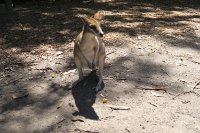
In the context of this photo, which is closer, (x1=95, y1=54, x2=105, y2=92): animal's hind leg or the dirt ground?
the dirt ground

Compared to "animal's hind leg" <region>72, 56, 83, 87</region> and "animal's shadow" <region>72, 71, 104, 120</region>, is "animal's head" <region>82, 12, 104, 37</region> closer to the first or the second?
"animal's hind leg" <region>72, 56, 83, 87</region>

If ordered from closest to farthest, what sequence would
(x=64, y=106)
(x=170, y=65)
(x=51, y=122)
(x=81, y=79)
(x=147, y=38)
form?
1. (x=51, y=122)
2. (x=64, y=106)
3. (x=81, y=79)
4. (x=170, y=65)
5. (x=147, y=38)

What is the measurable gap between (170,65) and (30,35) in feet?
8.28

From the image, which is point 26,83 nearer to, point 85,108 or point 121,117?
point 85,108

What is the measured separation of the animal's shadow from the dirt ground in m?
0.01

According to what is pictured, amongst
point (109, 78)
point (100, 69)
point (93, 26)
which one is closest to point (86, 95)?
point (100, 69)

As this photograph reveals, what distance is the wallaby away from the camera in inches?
159

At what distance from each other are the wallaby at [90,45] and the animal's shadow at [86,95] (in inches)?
4.8

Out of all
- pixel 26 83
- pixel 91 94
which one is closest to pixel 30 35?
pixel 26 83

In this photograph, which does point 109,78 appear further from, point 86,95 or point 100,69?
point 86,95

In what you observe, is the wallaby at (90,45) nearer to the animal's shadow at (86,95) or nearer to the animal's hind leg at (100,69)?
the animal's hind leg at (100,69)

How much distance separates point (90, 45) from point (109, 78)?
0.66 meters

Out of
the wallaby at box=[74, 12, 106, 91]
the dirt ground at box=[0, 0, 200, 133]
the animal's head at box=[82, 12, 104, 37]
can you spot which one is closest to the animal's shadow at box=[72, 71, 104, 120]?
the dirt ground at box=[0, 0, 200, 133]

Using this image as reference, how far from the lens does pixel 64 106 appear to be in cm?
409
